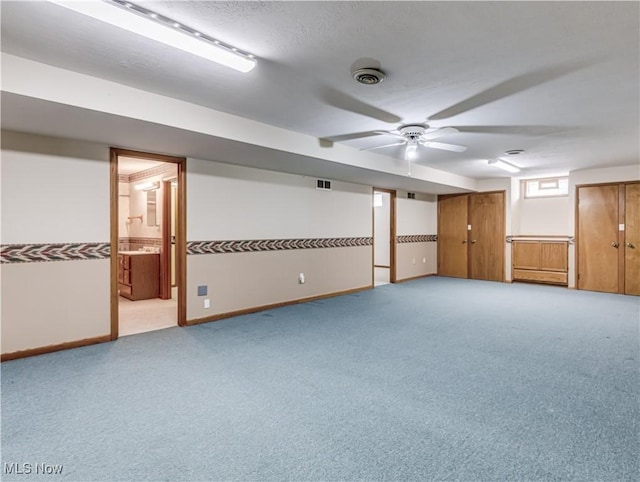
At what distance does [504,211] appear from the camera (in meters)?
7.90

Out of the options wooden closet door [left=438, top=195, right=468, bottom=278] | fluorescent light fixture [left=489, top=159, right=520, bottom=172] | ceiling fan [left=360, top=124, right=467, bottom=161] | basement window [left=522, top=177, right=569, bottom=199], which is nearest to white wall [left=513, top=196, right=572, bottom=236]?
basement window [left=522, top=177, right=569, bottom=199]

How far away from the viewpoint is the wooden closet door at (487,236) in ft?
26.2

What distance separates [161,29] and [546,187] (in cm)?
855

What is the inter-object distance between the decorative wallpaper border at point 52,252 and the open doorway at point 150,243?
0.86 m

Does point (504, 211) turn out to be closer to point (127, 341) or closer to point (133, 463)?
point (127, 341)

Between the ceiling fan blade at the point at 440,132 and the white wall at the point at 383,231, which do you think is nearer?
the ceiling fan blade at the point at 440,132

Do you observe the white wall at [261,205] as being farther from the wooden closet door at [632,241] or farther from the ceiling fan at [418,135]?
the wooden closet door at [632,241]

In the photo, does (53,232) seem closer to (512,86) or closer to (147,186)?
(147,186)

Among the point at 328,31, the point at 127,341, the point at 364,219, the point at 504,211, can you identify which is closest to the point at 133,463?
the point at 127,341

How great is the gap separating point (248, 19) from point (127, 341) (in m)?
3.38

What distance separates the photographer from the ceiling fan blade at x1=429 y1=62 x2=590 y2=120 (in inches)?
103

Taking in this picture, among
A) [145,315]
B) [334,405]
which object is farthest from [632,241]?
[145,315]

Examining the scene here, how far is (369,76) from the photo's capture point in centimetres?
266

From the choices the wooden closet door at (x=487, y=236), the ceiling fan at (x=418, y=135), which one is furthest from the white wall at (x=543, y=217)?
the ceiling fan at (x=418, y=135)
